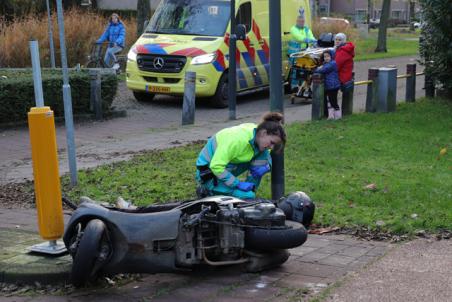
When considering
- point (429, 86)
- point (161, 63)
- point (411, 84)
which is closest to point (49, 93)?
point (161, 63)

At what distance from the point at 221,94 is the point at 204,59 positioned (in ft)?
3.01

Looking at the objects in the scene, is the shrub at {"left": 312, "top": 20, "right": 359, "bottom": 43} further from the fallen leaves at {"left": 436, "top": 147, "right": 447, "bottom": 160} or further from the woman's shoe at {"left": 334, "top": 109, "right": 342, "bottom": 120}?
the fallen leaves at {"left": 436, "top": 147, "right": 447, "bottom": 160}

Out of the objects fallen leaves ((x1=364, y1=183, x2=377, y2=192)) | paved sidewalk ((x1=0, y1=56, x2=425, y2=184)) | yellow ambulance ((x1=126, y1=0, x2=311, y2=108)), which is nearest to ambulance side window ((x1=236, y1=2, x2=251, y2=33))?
yellow ambulance ((x1=126, y1=0, x2=311, y2=108))

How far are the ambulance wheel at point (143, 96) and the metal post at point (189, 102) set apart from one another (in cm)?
312

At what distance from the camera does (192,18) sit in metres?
15.9

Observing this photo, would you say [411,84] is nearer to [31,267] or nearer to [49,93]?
[49,93]

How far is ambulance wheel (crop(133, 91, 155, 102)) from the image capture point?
16.3 metres

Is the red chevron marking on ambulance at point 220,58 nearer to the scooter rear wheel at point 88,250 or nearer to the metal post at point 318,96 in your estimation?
the metal post at point 318,96

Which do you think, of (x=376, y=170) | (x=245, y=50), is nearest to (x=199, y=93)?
(x=245, y=50)

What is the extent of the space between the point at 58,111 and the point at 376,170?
23.2 feet

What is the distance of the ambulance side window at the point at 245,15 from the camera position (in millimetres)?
15938

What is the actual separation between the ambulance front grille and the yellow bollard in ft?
31.7

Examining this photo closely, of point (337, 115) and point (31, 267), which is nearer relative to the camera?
point (31, 267)

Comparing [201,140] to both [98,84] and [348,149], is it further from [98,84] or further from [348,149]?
[98,84]
